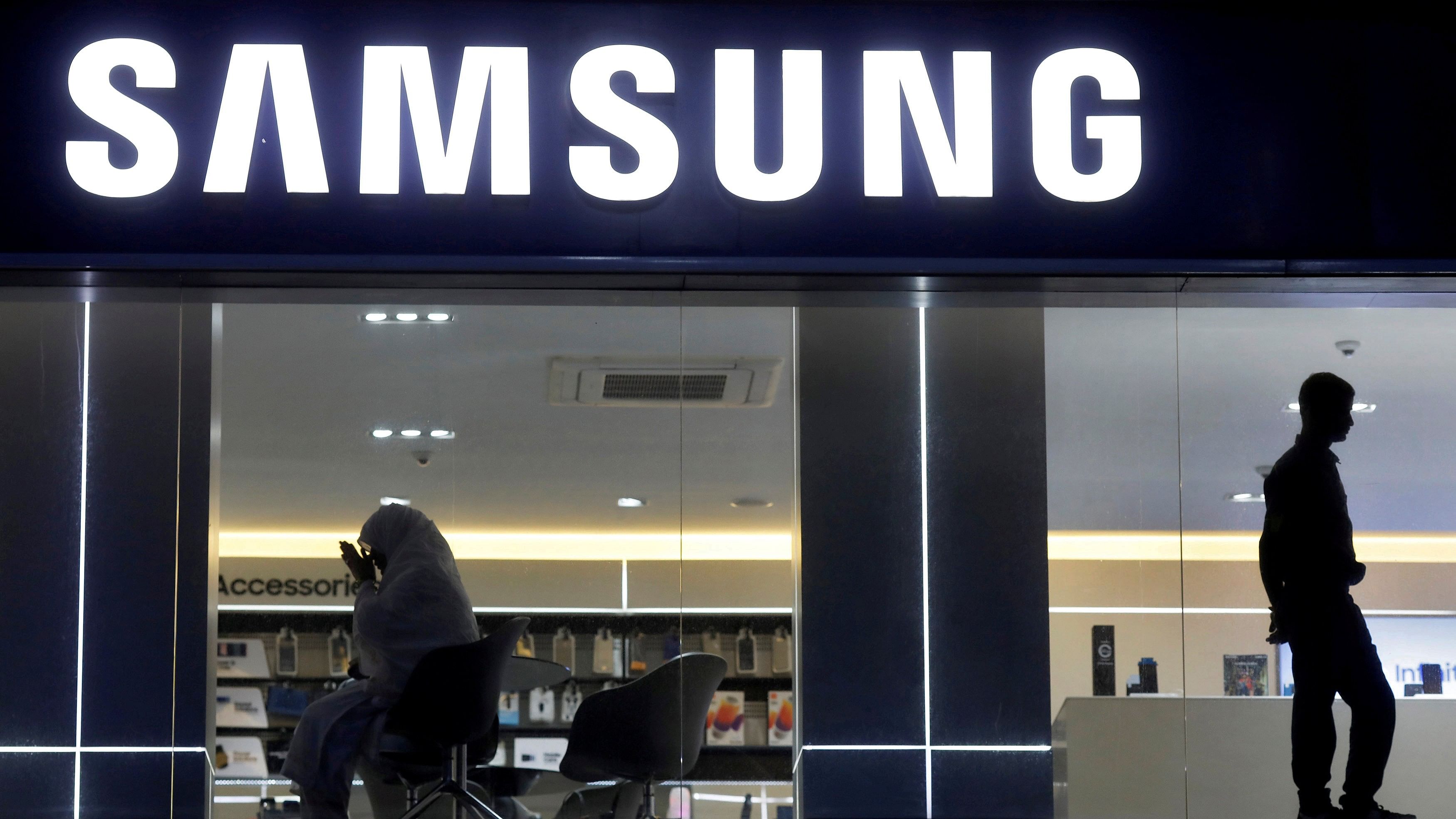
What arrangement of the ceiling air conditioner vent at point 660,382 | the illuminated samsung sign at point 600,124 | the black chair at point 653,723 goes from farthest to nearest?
the ceiling air conditioner vent at point 660,382 → the black chair at point 653,723 → the illuminated samsung sign at point 600,124

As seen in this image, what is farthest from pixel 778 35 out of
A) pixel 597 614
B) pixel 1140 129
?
pixel 597 614

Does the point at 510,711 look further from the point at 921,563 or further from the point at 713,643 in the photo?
the point at 921,563

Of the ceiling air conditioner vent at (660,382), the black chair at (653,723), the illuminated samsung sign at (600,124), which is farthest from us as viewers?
the ceiling air conditioner vent at (660,382)

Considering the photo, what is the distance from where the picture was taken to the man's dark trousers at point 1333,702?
3.79 metres

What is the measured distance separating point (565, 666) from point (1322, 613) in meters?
2.01

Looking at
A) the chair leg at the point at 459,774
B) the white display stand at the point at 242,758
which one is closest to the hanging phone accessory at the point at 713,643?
the chair leg at the point at 459,774

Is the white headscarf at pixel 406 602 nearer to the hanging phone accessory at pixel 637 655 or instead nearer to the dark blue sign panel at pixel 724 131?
the hanging phone accessory at pixel 637 655

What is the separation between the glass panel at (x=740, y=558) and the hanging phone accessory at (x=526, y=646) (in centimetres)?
38

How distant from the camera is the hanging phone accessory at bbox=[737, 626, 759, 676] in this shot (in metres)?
3.69

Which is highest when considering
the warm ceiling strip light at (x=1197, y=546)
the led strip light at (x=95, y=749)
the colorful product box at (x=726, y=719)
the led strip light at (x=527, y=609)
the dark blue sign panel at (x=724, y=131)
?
Result: the dark blue sign panel at (x=724, y=131)

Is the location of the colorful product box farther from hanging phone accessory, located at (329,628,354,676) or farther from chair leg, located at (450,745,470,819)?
hanging phone accessory, located at (329,628,354,676)

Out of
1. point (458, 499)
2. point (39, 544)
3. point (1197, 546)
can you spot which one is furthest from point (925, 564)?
point (39, 544)

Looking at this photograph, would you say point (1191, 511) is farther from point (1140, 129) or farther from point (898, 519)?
point (1140, 129)

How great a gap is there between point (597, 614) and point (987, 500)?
107 cm
